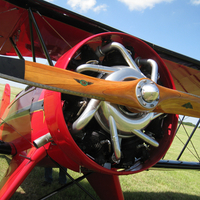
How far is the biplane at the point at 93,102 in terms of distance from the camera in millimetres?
1794

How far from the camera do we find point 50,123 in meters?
2.10

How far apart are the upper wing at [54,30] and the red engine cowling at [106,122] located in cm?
58

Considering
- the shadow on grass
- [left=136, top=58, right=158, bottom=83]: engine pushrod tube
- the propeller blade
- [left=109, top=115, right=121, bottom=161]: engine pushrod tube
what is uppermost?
[left=136, top=58, right=158, bottom=83]: engine pushrod tube

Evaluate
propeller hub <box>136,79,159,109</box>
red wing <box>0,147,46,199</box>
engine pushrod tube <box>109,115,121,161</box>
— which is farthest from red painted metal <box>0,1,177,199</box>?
propeller hub <box>136,79,159,109</box>

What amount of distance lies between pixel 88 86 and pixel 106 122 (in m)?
0.51

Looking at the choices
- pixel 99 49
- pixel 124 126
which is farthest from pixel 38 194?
pixel 99 49

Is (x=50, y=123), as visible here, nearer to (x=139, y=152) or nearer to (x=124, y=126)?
(x=124, y=126)

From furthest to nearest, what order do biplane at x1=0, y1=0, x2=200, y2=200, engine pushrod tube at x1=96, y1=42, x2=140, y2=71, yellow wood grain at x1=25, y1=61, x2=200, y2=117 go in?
1. engine pushrod tube at x1=96, y1=42, x2=140, y2=71
2. biplane at x1=0, y1=0, x2=200, y2=200
3. yellow wood grain at x1=25, y1=61, x2=200, y2=117

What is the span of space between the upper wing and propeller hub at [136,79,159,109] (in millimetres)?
1238

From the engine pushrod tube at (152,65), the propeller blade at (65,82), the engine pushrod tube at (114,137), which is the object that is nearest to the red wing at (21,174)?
the engine pushrod tube at (114,137)

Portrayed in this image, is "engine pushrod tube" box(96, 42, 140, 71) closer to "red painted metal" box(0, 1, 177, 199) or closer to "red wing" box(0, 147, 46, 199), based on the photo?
"red painted metal" box(0, 1, 177, 199)

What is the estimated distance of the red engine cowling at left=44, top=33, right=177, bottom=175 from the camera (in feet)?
6.48

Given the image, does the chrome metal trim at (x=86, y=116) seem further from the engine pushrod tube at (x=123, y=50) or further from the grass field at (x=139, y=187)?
the grass field at (x=139, y=187)

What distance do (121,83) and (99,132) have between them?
63 centimetres
